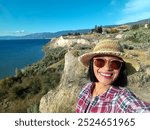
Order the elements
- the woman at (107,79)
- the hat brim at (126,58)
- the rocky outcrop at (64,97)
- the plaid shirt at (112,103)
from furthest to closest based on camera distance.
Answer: the rocky outcrop at (64,97) < the hat brim at (126,58) < the woman at (107,79) < the plaid shirt at (112,103)

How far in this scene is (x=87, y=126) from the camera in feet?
5.18

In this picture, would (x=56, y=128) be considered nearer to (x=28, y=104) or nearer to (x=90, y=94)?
(x=90, y=94)

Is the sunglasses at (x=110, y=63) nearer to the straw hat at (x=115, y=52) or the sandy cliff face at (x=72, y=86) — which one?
the straw hat at (x=115, y=52)

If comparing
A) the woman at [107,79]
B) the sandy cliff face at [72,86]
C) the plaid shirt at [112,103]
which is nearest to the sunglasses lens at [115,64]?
the woman at [107,79]

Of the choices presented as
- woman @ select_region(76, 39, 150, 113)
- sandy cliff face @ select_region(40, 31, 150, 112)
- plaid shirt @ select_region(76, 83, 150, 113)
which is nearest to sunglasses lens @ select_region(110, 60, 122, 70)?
woman @ select_region(76, 39, 150, 113)

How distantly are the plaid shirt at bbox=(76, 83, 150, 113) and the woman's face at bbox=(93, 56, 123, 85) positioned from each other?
0.23 ft

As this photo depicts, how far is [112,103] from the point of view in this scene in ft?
4.69

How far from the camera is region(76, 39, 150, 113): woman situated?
4.71ft

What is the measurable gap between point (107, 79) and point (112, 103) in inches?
5.6

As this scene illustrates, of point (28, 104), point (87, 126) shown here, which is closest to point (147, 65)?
point (28, 104)

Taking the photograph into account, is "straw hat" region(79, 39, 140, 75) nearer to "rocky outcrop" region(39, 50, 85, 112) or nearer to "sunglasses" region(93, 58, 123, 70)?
"sunglasses" region(93, 58, 123, 70)

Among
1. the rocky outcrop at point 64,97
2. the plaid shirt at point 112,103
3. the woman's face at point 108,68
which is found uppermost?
the woman's face at point 108,68

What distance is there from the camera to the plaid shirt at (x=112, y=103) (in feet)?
4.37

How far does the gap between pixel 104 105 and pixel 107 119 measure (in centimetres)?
11
